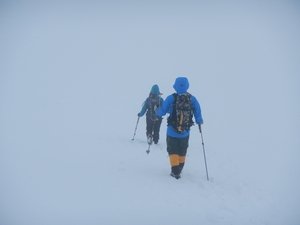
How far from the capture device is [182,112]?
18.8 feet

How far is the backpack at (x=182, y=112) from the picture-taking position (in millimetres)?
5723

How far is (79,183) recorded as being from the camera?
5.09 m

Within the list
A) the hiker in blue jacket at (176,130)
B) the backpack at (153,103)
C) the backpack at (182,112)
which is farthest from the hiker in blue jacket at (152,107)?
the backpack at (182,112)

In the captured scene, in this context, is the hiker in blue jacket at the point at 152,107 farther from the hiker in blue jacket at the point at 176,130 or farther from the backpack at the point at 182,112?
the backpack at the point at 182,112

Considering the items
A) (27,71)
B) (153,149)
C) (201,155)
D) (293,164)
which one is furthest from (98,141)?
(27,71)

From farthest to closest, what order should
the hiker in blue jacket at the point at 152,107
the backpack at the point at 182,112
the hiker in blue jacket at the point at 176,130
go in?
the hiker in blue jacket at the point at 152,107
the hiker in blue jacket at the point at 176,130
the backpack at the point at 182,112

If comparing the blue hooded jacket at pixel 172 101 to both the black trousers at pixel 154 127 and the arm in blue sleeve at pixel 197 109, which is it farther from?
the black trousers at pixel 154 127

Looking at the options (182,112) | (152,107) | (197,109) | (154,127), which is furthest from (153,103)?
(182,112)

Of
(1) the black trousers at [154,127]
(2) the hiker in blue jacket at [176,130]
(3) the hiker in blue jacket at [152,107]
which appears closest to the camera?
(2) the hiker in blue jacket at [176,130]

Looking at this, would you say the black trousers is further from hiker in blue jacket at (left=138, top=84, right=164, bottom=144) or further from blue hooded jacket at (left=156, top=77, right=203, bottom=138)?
blue hooded jacket at (left=156, top=77, right=203, bottom=138)

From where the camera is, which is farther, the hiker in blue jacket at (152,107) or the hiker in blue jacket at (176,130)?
the hiker in blue jacket at (152,107)

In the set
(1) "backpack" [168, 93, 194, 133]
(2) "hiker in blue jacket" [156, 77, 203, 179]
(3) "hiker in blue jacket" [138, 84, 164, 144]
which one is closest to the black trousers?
(3) "hiker in blue jacket" [138, 84, 164, 144]

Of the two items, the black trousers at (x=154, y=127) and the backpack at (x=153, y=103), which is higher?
the backpack at (x=153, y=103)

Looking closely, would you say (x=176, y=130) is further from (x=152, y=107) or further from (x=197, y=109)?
(x=152, y=107)
